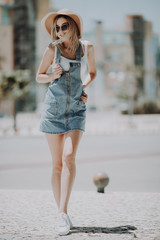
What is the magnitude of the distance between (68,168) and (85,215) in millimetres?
843

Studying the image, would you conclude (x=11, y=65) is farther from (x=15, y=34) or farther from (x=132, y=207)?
(x=132, y=207)

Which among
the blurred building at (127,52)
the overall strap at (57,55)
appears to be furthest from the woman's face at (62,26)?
the blurred building at (127,52)

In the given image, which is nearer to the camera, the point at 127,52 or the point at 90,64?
the point at 90,64

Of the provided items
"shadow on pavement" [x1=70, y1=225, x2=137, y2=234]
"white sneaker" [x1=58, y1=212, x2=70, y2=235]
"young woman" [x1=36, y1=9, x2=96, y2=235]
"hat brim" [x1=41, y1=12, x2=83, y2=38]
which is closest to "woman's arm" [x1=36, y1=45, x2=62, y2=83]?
"young woman" [x1=36, y1=9, x2=96, y2=235]

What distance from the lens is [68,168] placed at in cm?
354

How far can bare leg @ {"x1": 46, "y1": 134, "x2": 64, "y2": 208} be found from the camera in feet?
12.0

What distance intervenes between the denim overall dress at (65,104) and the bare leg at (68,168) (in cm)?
8

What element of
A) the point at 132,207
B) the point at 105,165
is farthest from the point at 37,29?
the point at 132,207

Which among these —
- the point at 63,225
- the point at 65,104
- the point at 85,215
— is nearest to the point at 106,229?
the point at 63,225

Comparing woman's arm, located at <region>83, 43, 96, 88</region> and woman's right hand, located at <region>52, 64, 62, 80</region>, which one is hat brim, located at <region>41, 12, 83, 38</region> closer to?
woman's arm, located at <region>83, 43, 96, 88</region>

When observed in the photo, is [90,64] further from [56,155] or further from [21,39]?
[21,39]

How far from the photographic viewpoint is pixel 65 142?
3.58 meters

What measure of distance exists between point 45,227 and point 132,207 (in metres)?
1.16

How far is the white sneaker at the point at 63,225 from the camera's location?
3438 millimetres
